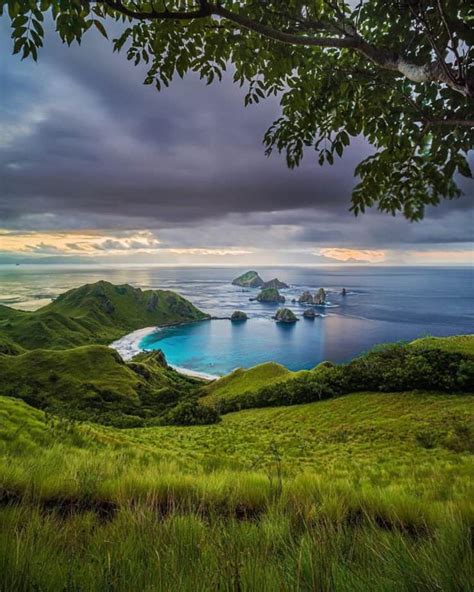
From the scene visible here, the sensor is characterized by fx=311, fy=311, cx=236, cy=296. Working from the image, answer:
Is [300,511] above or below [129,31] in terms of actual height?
below

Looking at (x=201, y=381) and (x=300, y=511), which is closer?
(x=300, y=511)

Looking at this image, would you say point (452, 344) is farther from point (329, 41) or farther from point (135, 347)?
point (135, 347)

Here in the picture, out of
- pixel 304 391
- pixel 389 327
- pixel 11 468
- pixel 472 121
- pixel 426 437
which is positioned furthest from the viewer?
pixel 389 327

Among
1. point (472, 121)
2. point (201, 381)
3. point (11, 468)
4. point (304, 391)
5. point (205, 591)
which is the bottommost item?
point (201, 381)

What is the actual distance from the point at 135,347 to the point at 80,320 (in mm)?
38590

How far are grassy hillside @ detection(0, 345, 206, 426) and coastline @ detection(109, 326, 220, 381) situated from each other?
37149 mm

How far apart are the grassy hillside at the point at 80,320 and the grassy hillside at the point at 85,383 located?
5447 centimetres

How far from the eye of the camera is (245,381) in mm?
58719

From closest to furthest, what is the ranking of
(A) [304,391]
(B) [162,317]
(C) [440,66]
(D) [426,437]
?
(C) [440,66] < (D) [426,437] < (A) [304,391] < (B) [162,317]

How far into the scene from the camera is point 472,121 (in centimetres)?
244

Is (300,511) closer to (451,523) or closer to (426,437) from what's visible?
(451,523)

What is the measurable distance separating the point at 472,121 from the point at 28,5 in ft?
10.6

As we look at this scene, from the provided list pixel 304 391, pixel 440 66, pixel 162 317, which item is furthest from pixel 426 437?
pixel 162 317

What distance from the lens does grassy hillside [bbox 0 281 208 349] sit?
123500mm
